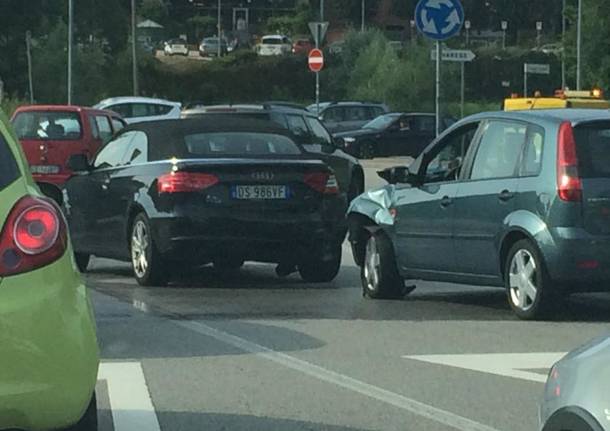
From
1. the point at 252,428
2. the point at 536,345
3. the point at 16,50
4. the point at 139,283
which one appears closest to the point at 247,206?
the point at 139,283

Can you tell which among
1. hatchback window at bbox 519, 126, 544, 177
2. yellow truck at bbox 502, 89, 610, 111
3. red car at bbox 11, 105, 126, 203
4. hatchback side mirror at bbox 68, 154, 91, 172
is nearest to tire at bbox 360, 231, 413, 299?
hatchback window at bbox 519, 126, 544, 177

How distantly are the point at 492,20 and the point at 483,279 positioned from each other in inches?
5114

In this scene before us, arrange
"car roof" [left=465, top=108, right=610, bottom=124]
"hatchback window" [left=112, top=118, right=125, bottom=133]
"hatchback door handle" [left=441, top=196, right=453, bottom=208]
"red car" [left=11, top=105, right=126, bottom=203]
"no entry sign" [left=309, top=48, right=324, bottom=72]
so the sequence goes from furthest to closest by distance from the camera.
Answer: "no entry sign" [left=309, top=48, right=324, bottom=72] → "hatchback window" [left=112, top=118, right=125, bottom=133] → "red car" [left=11, top=105, right=126, bottom=203] → "hatchback door handle" [left=441, top=196, right=453, bottom=208] → "car roof" [left=465, top=108, right=610, bottom=124]

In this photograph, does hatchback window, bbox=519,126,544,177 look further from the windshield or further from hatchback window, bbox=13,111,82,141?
the windshield

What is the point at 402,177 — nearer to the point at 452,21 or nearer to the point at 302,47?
the point at 452,21

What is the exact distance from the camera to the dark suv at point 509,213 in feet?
38.3

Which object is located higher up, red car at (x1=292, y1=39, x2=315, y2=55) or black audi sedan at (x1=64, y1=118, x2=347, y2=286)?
black audi sedan at (x1=64, y1=118, x2=347, y2=286)

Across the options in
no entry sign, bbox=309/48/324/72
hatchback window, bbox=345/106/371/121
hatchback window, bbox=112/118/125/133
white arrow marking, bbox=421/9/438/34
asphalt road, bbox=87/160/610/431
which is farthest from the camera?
hatchback window, bbox=345/106/371/121

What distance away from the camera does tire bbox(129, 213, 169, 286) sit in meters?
14.4

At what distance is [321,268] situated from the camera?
15.2 metres

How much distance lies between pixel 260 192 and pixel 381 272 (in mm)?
1342

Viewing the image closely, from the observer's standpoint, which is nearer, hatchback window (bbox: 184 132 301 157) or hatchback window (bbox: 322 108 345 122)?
→ hatchback window (bbox: 184 132 301 157)

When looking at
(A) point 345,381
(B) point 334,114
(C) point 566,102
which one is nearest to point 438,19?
(C) point 566,102

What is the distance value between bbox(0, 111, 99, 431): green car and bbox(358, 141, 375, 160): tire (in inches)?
1751
